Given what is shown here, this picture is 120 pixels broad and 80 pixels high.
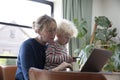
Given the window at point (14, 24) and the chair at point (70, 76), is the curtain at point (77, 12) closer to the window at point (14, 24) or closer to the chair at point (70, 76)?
the window at point (14, 24)

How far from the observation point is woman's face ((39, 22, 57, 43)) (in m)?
2.15

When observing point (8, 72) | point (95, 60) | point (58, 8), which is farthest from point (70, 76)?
point (58, 8)

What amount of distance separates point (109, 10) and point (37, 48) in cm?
303

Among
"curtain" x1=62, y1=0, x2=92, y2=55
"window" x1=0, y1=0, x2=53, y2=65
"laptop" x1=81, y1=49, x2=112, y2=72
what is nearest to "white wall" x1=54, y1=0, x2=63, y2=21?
"curtain" x1=62, y1=0, x2=92, y2=55

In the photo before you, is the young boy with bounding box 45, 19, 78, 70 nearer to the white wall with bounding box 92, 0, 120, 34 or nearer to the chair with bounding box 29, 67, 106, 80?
the chair with bounding box 29, 67, 106, 80

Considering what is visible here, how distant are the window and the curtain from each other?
0.55 meters

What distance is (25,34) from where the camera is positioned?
419 centimetres

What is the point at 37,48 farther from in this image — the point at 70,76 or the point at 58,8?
the point at 58,8

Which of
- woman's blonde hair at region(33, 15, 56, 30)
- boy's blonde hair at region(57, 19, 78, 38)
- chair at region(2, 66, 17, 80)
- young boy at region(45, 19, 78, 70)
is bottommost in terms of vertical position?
chair at region(2, 66, 17, 80)

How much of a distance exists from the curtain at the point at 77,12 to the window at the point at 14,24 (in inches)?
21.6

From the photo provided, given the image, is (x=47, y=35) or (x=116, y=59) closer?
(x=47, y=35)

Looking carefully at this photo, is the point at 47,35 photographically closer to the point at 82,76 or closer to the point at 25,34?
the point at 82,76

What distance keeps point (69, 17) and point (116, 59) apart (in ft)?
3.92

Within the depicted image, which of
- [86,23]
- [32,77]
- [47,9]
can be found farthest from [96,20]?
[32,77]
